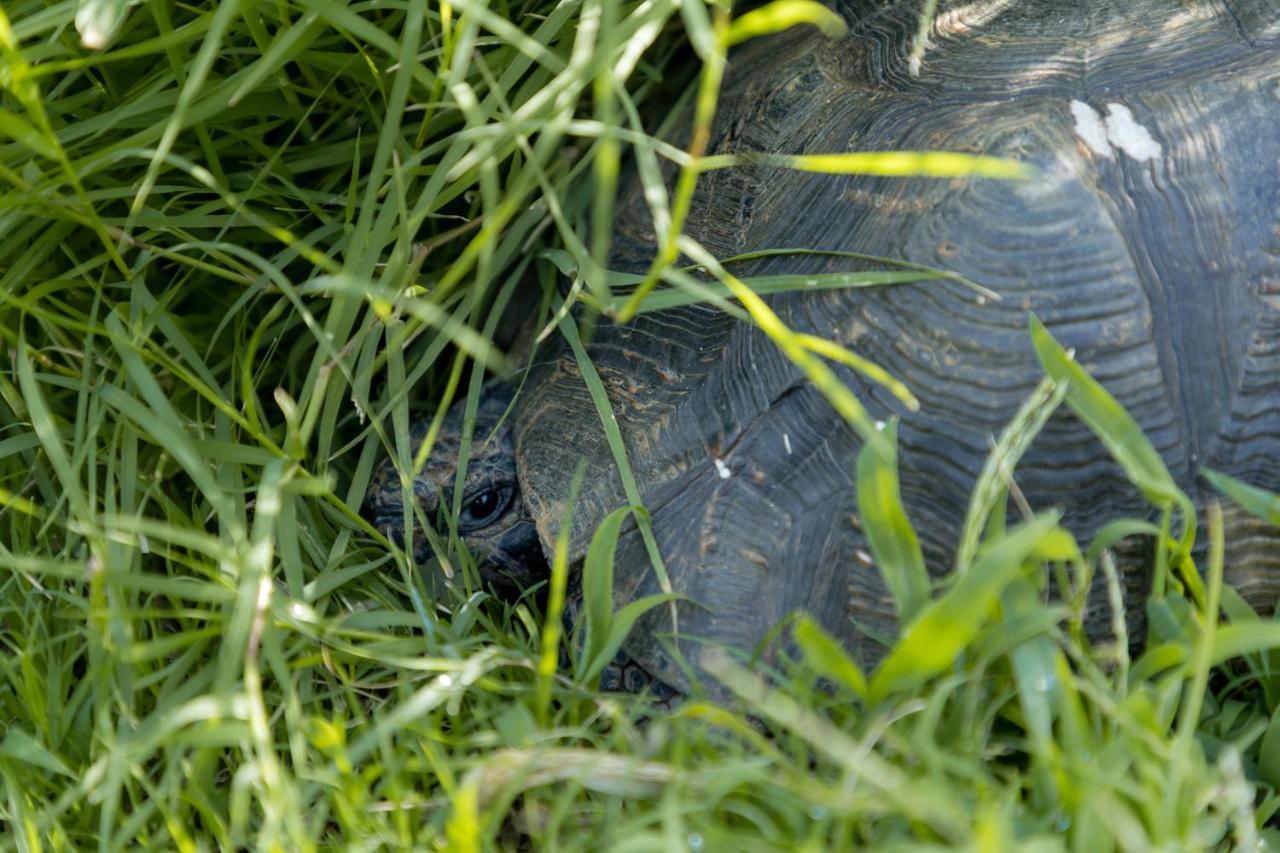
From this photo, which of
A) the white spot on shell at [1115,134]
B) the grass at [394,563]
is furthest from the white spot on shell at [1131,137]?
the grass at [394,563]

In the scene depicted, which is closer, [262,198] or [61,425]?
[61,425]

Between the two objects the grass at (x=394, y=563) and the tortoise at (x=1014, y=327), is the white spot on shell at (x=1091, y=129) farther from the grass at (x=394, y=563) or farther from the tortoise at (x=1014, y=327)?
the grass at (x=394, y=563)

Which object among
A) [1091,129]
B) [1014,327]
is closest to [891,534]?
[1014,327]

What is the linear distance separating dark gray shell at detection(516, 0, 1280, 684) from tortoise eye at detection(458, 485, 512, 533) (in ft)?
1.12

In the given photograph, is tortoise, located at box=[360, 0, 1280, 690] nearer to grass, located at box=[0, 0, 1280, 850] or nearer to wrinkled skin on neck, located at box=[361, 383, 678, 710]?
grass, located at box=[0, 0, 1280, 850]

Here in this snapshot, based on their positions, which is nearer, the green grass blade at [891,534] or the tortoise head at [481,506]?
the green grass blade at [891,534]

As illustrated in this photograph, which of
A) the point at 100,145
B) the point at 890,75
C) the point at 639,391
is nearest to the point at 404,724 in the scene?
the point at 639,391

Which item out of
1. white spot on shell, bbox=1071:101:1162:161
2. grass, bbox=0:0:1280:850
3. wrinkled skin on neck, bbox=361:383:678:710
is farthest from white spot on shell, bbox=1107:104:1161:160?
wrinkled skin on neck, bbox=361:383:678:710

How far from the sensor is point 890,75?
1.65m

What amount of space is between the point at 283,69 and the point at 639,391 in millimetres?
745

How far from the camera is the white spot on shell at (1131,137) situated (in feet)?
4.80

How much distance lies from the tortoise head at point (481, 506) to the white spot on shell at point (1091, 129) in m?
0.95

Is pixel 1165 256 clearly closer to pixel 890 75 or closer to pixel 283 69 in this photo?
pixel 890 75

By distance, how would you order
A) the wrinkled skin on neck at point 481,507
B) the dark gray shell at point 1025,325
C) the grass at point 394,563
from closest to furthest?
the grass at point 394,563
the dark gray shell at point 1025,325
the wrinkled skin on neck at point 481,507
